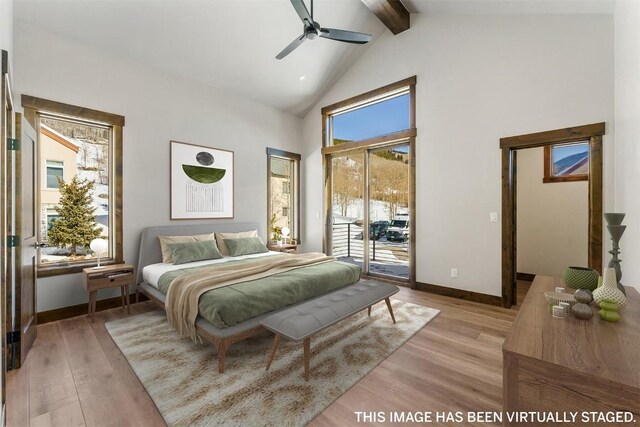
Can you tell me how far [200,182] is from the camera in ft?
14.7

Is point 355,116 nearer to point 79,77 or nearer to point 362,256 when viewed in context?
point 362,256

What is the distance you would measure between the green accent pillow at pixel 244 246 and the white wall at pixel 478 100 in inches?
102

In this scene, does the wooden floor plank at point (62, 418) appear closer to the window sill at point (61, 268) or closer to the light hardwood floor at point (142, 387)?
the light hardwood floor at point (142, 387)

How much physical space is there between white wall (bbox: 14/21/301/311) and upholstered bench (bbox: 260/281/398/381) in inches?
110

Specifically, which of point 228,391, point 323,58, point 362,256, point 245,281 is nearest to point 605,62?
point 323,58

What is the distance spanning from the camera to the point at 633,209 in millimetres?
A: 2266

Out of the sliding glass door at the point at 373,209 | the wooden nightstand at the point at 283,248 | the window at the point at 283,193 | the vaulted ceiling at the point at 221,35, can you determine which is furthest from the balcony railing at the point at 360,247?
the vaulted ceiling at the point at 221,35

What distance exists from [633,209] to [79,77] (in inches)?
231

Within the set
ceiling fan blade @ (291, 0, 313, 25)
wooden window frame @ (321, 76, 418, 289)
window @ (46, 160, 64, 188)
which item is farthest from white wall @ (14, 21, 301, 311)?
ceiling fan blade @ (291, 0, 313, 25)

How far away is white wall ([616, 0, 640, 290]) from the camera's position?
2133mm

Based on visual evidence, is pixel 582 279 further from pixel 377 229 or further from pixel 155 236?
pixel 155 236

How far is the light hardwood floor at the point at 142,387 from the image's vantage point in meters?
1.76

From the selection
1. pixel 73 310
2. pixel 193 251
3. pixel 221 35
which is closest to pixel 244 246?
pixel 193 251

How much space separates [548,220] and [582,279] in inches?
130
